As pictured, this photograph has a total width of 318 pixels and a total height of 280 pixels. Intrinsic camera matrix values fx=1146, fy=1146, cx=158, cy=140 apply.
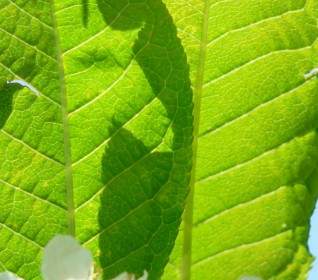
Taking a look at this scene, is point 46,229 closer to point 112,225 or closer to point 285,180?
point 112,225

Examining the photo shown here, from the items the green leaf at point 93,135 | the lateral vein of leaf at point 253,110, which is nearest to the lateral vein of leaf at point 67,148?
the green leaf at point 93,135

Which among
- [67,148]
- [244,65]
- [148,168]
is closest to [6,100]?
[67,148]

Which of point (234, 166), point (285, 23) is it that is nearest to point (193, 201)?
point (234, 166)

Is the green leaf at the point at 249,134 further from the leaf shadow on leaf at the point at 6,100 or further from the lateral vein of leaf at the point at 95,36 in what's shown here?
the leaf shadow on leaf at the point at 6,100

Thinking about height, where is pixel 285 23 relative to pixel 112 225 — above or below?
above

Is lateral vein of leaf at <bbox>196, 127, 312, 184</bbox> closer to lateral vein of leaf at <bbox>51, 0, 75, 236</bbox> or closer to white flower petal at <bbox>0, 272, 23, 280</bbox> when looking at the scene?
lateral vein of leaf at <bbox>51, 0, 75, 236</bbox>

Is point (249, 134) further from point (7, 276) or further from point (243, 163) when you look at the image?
point (7, 276)

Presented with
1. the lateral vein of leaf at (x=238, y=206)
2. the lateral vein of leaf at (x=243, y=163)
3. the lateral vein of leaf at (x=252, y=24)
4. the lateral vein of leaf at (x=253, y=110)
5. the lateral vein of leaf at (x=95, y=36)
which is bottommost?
the lateral vein of leaf at (x=238, y=206)
